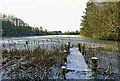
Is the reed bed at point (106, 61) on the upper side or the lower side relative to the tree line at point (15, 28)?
lower

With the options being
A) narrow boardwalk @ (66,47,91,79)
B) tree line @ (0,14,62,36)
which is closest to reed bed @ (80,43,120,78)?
narrow boardwalk @ (66,47,91,79)

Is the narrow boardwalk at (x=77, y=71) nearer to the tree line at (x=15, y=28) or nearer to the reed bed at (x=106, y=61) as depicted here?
the reed bed at (x=106, y=61)

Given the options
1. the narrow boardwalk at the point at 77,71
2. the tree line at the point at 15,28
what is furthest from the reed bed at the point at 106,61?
the tree line at the point at 15,28

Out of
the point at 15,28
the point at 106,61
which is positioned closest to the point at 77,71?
the point at 106,61

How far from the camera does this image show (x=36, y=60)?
4.36 metres

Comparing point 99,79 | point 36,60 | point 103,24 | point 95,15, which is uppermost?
point 95,15

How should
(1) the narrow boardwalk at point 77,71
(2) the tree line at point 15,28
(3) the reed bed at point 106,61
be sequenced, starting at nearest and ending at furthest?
(1) the narrow boardwalk at point 77,71, (3) the reed bed at point 106,61, (2) the tree line at point 15,28

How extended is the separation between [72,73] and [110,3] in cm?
981

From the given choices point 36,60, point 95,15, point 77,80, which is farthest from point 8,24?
point 77,80

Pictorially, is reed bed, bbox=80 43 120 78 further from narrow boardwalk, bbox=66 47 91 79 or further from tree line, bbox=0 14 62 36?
tree line, bbox=0 14 62 36

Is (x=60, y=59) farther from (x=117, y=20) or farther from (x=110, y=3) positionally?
(x=110, y=3)

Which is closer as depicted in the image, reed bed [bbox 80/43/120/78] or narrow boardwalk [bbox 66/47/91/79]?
narrow boardwalk [bbox 66/47/91/79]

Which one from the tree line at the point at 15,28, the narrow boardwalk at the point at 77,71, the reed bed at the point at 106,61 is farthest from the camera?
the tree line at the point at 15,28

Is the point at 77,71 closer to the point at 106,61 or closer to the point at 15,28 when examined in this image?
the point at 106,61
